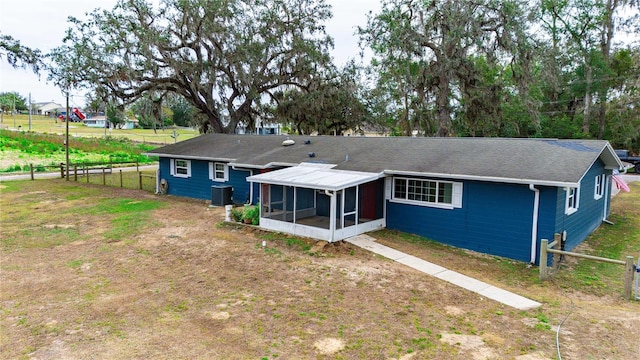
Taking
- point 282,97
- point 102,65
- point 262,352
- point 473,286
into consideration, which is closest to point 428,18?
point 282,97

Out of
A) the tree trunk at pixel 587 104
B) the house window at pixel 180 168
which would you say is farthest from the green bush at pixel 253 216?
the tree trunk at pixel 587 104

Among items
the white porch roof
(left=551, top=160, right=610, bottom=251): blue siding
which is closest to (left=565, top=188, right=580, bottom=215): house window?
(left=551, top=160, right=610, bottom=251): blue siding

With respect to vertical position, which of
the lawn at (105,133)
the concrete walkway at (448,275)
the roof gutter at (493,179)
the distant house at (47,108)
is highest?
the distant house at (47,108)

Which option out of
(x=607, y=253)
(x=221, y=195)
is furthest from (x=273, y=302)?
(x=221, y=195)

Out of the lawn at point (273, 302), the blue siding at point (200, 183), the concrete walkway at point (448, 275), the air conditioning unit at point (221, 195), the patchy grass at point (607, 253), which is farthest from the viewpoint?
the blue siding at point (200, 183)

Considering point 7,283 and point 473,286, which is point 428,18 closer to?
point 473,286

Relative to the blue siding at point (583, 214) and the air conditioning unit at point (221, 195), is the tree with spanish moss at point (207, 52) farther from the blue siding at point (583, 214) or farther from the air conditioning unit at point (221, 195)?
the blue siding at point (583, 214)

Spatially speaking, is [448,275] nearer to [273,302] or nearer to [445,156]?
[273,302]
